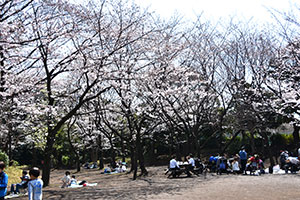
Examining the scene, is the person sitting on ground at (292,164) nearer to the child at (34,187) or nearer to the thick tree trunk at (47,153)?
the thick tree trunk at (47,153)

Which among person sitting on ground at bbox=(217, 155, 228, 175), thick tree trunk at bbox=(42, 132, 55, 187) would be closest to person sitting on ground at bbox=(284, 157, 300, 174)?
person sitting on ground at bbox=(217, 155, 228, 175)

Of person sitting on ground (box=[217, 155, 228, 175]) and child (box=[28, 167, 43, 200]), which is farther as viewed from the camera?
person sitting on ground (box=[217, 155, 228, 175])

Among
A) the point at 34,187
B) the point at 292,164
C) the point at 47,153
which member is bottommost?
the point at 292,164

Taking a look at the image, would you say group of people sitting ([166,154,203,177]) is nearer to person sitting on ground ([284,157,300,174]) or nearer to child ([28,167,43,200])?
person sitting on ground ([284,157,300,174])

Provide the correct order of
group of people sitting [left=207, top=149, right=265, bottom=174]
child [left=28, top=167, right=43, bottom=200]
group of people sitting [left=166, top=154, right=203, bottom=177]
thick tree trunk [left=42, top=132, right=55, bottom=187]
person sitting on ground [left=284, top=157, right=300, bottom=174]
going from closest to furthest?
child [left=28, top=167, right=43, bottom=200] → thick tree trunk [left=42, top=132, right=55, bottom=187] → person sitting on ground [left=284, top=157, right=300, bottom=174] → group of people sitting [left=166, top=154, right=203, bottom=177] → group of people sitting [left=207, top=149, right=265, bottom=174]

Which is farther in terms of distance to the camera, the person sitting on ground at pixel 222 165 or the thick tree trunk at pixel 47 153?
the person sitting on ground at pixel 222 165

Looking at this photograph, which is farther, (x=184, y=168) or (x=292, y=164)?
(x=184, y=168)

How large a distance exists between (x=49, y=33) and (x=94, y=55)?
263cm

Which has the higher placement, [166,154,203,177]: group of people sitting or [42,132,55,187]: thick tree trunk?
[42,132,55,187]: thick tree trunk

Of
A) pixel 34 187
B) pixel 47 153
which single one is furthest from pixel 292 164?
pixel 34 187

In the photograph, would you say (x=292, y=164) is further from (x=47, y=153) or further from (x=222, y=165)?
(x=47, y=153)

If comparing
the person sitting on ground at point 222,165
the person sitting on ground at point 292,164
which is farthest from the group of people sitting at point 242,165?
the person sitting on ground at point 292,164

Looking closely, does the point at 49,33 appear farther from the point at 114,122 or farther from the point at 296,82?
the point at 114,122

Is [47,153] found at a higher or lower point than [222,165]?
higher
